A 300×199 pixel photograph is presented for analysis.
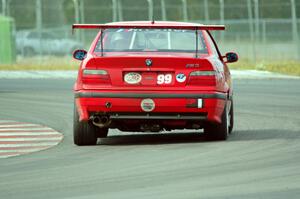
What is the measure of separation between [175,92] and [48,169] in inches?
95.7

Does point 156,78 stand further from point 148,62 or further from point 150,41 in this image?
point 150,41

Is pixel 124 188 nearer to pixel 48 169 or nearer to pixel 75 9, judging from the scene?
pixel 48 169

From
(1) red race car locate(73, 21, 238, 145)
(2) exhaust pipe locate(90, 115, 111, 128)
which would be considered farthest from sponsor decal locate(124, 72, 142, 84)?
(2) exhaust pipe locate(90, 115, 111, 128)

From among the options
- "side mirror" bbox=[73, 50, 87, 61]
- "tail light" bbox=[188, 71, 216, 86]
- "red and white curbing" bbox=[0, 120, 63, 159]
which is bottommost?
"red and white curbing" bbox=[0, 120, 63, 159]

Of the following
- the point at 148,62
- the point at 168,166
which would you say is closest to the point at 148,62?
the point at 148,62

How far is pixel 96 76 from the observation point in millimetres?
13875

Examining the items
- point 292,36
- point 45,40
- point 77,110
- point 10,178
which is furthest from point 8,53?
point 10,178

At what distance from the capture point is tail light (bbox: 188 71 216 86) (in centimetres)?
1381

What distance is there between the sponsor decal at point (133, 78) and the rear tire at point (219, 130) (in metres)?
1.01

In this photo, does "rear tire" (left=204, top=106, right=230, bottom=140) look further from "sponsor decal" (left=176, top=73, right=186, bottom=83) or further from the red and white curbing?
the red and white curbing

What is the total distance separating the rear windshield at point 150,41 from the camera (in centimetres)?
1438

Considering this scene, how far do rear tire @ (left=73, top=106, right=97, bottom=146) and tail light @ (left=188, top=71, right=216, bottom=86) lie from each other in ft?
4.15

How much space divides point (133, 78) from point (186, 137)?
161cm

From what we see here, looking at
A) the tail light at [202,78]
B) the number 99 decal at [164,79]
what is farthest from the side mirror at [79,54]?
the tail light at [202,78]
